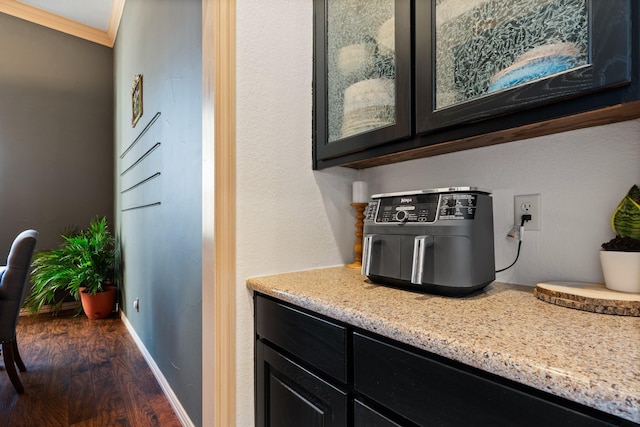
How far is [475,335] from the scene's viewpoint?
0.60 meters

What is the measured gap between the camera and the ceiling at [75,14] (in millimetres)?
3301

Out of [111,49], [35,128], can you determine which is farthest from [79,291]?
[111,49]

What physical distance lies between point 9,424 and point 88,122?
3215 millimetres

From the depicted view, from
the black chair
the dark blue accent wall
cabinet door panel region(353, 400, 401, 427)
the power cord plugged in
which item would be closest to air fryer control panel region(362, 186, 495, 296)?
the power cord plugged in

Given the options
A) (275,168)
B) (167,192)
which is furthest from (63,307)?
(275,168)

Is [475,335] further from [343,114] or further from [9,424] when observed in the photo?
[9,424]

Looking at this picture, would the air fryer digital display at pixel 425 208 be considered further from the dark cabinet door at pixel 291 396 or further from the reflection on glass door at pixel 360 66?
the dark cabinet door at pixel 291 396

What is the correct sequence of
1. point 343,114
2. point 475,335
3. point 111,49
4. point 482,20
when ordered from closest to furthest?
point 475,335 → point 482,20 → point 343,114 → point 111,49

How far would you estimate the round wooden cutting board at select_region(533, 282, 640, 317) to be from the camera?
690 millimetres

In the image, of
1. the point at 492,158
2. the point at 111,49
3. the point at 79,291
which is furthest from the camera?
the point at 111,49

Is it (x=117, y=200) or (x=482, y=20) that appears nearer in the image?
(x=482, y=20)

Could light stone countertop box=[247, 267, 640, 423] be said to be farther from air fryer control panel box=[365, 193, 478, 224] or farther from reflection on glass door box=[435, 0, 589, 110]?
reflection on glass door box=[435, 0, 589, 110]

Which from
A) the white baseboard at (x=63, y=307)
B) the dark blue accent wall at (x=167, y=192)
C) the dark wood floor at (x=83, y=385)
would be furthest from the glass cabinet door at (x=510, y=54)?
the white baseboard at (x=63, y=307)

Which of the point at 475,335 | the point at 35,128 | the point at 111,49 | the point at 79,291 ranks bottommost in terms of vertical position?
the point at 79,291
